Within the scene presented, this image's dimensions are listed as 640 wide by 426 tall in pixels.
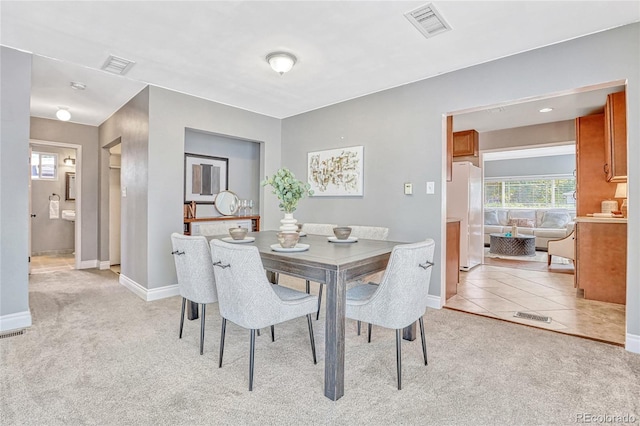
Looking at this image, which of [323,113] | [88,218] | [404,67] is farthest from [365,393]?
[88,218]

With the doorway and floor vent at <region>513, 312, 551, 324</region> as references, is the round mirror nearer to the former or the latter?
the doorway

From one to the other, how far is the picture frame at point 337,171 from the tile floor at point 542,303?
175 cm

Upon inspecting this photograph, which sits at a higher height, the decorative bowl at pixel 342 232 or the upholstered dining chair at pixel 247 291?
the decorative bowl at pixel 342 232

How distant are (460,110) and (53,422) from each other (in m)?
3.69

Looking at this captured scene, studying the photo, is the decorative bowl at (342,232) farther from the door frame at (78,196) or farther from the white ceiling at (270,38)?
the door frame at (78,196)

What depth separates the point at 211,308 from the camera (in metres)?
3.30

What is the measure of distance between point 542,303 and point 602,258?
2.73ft

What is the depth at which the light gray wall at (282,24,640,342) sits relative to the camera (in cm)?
237

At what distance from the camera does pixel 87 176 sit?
516 centimetres

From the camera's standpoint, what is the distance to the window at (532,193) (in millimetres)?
8445

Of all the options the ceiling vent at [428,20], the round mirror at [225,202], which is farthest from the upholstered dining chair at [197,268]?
the round mirror at [225,202]

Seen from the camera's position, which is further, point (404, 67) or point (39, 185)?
point (39, 185)

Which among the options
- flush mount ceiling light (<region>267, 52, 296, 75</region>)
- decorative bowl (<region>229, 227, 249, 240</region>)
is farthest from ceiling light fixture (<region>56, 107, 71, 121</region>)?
decorative bowl (<region>229, 227, 249, 240</region>)

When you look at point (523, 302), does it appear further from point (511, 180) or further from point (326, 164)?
point (511, 180)
